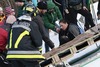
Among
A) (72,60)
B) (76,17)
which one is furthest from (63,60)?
(76,17)

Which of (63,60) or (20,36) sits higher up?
(20,36)

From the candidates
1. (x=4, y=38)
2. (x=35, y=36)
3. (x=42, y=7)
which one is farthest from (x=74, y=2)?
(x=35, y=36)

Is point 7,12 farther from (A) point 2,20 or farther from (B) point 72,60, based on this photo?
(B) point 72,60

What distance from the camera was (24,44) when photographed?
6559mm

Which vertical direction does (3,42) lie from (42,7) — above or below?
below

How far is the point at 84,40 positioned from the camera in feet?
22.9

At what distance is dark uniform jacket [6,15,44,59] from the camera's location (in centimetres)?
653

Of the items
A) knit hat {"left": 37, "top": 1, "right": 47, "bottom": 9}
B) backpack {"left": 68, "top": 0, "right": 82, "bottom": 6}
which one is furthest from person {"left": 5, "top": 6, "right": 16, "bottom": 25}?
backpack {"left": 68, "top": 0, "right": 82, "bottom": 6}

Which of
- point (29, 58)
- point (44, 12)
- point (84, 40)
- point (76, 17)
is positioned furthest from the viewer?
point (76, 17)

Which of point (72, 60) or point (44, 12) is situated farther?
point (44, 12)

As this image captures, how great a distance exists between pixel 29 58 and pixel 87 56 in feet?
3.59

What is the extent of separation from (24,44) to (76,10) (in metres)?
4.06

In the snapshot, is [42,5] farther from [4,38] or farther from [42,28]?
[4,38]

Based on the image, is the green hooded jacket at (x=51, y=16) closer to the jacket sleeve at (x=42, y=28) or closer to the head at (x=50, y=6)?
the head at (x=50, y=6)
